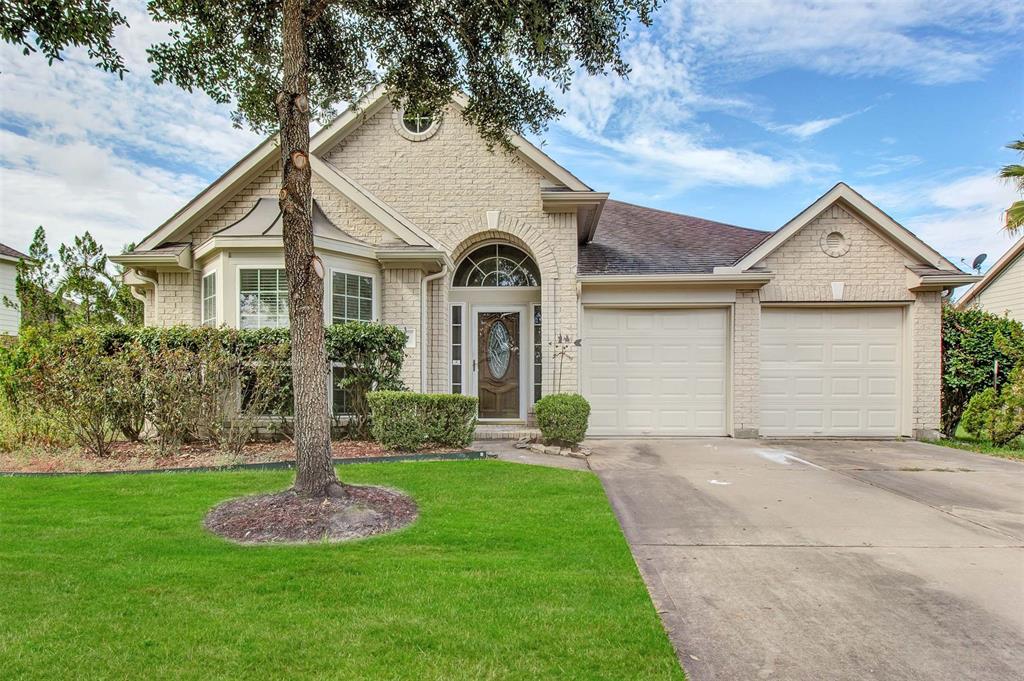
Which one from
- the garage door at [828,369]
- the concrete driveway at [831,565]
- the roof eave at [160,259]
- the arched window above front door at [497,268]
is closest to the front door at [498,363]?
the arched window above front door at [497,268]

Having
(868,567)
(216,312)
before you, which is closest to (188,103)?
(216,312)

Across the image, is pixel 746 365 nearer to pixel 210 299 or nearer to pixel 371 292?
pixel 371 292

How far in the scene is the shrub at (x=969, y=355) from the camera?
10266 mm

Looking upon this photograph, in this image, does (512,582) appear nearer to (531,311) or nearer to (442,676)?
(442,676)

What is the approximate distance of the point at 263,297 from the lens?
8.93 metres

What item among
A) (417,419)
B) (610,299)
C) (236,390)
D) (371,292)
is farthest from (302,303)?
(610,299)

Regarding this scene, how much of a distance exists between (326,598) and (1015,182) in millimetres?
20202

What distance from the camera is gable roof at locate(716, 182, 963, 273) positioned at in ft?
33.3

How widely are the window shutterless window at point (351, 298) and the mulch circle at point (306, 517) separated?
4470 mm

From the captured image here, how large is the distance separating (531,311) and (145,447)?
6767 mm

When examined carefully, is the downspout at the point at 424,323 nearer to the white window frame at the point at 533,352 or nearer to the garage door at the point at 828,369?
the white window frame at the point at 533,352

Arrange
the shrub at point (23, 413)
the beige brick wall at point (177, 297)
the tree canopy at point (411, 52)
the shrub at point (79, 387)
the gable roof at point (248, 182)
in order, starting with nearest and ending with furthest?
the tree canopy at point (411, 52), the shrub at point (79, 387), the shrub at point (23, 413), the gable roof at point (248, 182), the beige brick wall at point (177, 297)

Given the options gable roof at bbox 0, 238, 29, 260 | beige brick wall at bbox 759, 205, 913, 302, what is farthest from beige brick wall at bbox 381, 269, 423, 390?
gable roof at bbox 0, 238, 29, 260

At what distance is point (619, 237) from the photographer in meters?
12.3
